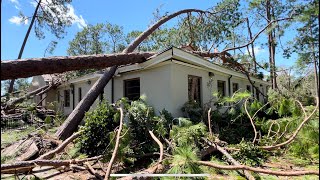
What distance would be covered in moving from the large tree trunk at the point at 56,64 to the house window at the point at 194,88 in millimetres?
2327

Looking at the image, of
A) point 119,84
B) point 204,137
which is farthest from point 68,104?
point 204,137

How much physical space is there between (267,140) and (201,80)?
15.8ft

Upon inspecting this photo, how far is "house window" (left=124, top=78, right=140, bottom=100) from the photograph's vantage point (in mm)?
10717

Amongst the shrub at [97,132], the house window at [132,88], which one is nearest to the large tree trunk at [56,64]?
the house window at [132,88]

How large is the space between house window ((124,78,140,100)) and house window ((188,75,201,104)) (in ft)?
6.87

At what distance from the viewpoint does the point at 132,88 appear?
1098 cm

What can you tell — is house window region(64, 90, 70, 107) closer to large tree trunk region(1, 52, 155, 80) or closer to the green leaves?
large tree trunk region(1, 52, 155, 80)

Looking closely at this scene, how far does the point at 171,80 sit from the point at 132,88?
234 centimetres

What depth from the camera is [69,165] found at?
17.8 ft

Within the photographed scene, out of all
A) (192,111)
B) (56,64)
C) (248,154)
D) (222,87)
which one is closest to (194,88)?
(192,111)

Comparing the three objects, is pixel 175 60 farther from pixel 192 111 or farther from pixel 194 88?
pixel 194 88

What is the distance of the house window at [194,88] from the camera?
34.3 ft

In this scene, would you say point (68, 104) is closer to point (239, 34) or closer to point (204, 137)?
point (204, 137)

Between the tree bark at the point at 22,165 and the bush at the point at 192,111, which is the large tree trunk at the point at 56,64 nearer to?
the tree bark at the point at 22,165
